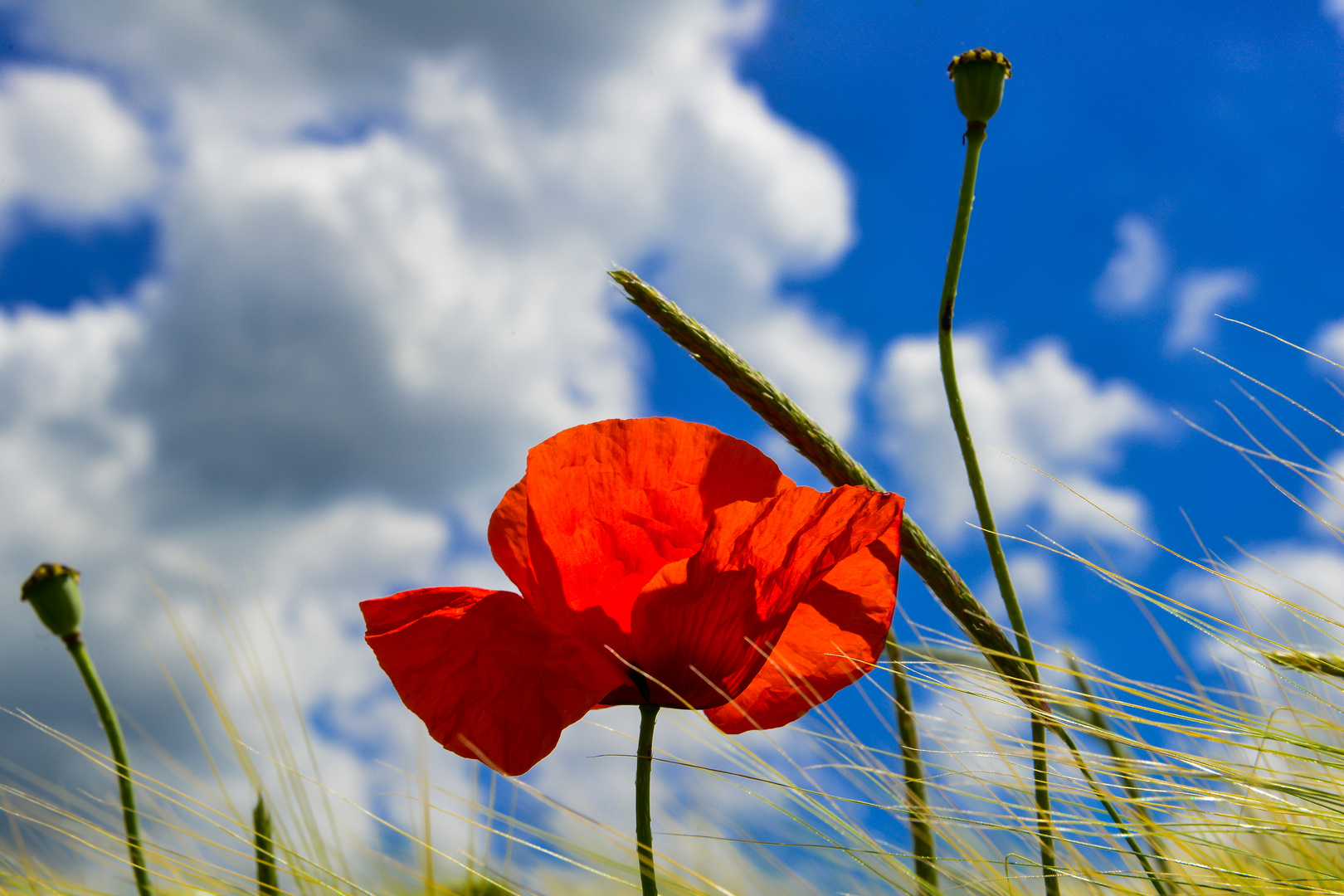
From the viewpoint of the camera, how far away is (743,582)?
1.27ft

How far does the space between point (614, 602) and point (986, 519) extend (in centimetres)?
21

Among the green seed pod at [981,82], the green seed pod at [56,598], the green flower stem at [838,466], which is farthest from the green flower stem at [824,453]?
the green seed pod at [56,598]

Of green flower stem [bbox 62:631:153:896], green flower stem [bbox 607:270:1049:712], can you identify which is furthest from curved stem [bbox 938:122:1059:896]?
green flower stem [bbox 62:631:153:896]

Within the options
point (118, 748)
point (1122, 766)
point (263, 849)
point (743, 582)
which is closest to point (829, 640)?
point (743, 582)

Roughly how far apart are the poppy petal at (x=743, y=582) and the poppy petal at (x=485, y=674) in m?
0.03

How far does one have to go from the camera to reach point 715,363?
486 millimetres

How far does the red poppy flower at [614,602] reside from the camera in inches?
15.5

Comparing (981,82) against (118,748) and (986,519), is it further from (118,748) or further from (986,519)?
(118,748)

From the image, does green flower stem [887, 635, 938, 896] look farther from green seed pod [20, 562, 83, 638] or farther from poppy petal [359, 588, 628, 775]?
green seed pod [20, 562, 83, 638]

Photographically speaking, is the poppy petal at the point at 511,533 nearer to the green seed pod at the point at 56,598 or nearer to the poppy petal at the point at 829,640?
the poppy petal at the point at 829,640

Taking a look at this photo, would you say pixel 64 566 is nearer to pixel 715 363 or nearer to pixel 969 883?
pixel 715 363

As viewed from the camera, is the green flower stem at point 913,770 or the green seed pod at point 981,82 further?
the green seed pod at point 981,82

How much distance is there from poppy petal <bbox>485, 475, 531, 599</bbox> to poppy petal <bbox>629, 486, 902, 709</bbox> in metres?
0.07

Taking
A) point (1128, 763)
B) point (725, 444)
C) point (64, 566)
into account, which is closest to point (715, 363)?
point (725, 444)
